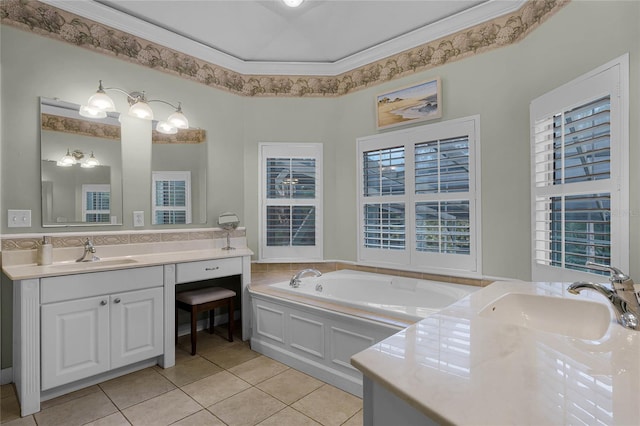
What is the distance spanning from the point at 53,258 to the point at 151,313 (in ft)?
2.71

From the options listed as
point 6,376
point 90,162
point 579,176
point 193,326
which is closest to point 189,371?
point 193,326

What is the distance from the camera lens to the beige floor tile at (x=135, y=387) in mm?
2029

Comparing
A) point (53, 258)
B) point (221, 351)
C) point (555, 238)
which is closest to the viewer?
point (555, 238)

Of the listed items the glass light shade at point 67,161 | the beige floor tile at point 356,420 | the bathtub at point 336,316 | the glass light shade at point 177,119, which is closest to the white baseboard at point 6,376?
the glass light shade at point 67,161

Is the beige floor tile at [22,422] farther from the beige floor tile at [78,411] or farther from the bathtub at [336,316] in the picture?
the bathtub at [336,316]

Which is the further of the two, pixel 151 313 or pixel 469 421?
pixel 151 313

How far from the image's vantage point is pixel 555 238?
2117 millimetres

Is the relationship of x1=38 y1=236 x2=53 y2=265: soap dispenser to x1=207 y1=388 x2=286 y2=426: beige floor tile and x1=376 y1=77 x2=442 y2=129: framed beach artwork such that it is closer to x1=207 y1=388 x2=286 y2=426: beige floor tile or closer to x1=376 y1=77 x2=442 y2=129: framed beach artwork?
x1=207 y1=388 x2=286 y2=426: beige floor tile

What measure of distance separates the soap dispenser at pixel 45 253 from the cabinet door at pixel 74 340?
444 millimetres

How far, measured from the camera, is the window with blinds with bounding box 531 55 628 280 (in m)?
1.66

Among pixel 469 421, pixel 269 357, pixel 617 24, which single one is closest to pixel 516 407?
pixel 469 421

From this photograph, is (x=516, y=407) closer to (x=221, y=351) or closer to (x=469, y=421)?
(x=469, y=421)

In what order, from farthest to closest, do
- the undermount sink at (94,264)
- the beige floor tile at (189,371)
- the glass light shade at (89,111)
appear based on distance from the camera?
the glass light shade at (89,111)
the beige floor tile at (189,371)
the undermount sink at (94,264)

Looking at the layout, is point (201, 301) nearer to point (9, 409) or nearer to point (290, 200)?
point (9, 409)
